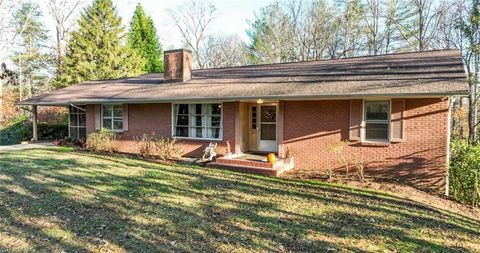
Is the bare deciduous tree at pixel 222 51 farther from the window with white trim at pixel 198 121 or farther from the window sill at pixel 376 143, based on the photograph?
the window sill at pixel 376 143

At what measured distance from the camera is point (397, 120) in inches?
359

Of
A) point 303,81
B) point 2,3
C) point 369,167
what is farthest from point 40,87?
point 369,167

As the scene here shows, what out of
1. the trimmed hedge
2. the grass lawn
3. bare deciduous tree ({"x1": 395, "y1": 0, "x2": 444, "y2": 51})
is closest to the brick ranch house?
the grass lawn

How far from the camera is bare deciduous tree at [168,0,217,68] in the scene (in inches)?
1398

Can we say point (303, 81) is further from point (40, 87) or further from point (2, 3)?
point (40, 87)

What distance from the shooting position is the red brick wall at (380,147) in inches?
343

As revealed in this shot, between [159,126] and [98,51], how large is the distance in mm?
16556

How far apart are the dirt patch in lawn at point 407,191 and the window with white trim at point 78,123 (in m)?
12.3

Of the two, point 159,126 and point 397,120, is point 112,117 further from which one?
point 397,120

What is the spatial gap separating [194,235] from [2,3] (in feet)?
99.7

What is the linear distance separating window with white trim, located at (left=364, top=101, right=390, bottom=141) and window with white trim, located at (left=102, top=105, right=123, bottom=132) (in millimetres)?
10572

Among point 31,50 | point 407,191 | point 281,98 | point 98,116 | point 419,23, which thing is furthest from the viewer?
point 31,50

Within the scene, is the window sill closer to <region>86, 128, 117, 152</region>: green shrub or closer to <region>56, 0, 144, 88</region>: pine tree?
<region>86, 128, 117, 152</region>: green shrub

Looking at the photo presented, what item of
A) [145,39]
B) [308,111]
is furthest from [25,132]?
[308,111]
